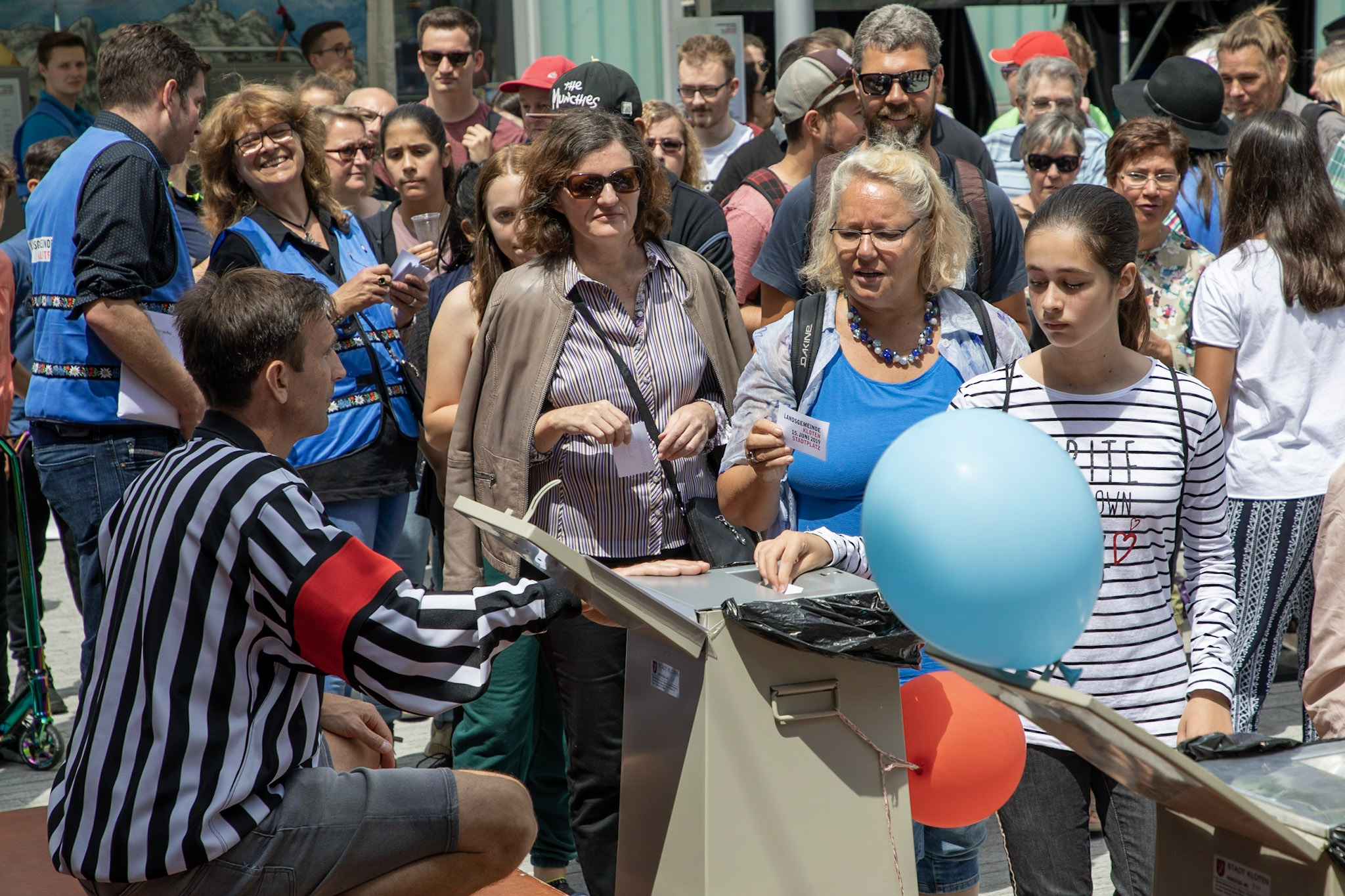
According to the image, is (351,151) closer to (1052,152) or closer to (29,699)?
(29,699)

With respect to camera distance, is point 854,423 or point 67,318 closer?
point 854,423

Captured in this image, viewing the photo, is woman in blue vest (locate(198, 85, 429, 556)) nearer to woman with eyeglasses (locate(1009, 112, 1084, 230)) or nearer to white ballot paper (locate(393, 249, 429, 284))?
white ballot paper (locate(393, 249, 429, 284))

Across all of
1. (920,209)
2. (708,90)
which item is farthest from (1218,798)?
(708,90)

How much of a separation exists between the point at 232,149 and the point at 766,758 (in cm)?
281

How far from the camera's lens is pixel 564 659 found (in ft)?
10.1

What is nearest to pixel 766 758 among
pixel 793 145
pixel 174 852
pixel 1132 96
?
pixel 174 852

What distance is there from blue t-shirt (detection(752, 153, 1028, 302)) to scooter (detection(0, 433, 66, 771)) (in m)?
2.71

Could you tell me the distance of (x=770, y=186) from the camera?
14.7ft

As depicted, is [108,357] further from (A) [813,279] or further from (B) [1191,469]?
(B) [1191,469]

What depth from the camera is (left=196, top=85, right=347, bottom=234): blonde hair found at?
4.04 meters

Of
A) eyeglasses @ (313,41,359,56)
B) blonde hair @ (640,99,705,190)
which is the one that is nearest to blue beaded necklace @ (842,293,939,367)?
blonde hair @ (640,99,705,190)

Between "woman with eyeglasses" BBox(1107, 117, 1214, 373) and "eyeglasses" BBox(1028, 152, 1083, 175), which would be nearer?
"woman with eyeglasses" BBox(1107, 117, 1214, 373)

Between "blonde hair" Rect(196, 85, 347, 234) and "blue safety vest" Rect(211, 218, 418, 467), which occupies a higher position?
"blonde hair" Rect(196, 85, 347, 234)

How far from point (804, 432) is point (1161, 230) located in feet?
8.67
